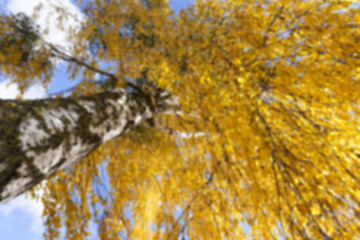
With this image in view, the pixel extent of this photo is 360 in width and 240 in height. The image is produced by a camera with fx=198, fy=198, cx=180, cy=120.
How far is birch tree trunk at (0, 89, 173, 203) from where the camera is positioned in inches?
38.0

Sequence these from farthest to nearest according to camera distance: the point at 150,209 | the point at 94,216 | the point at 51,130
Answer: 1. the point at 150,209
2. the point at 94,216
3. the point at 51,130

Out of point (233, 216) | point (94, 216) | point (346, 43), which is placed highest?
point (346, 43)

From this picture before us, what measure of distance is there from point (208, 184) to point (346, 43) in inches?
89.9

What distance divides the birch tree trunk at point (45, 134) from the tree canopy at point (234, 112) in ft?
3.55

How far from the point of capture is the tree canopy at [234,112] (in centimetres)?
198

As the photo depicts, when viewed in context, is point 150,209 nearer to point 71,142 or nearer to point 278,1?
point 71,142

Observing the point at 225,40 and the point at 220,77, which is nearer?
the point at 220,77

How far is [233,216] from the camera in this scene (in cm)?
241

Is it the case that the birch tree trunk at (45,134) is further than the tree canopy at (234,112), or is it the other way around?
the tree canopy at (234,112)

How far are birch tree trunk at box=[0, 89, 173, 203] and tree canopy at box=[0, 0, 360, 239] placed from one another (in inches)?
42.6

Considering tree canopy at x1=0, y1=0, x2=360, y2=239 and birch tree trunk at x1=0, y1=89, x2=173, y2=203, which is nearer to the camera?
birch tree trunk at x1=0, y1=89, x2=173, y2=203

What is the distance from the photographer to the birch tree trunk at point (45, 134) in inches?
38.0

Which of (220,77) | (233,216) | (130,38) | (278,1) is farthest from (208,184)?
(130,38)

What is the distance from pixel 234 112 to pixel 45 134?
2.09m
